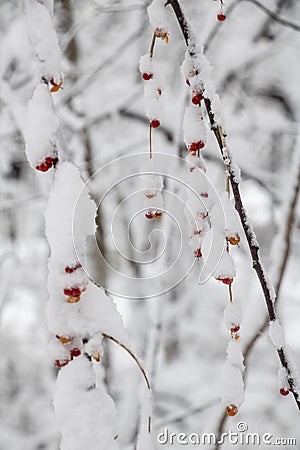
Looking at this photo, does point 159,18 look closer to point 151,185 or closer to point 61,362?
point 151,185

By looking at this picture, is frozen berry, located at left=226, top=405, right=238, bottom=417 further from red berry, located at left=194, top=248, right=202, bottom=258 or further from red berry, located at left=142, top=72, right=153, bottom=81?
red berry, located at left=142, top=72, right=153, bottom=81

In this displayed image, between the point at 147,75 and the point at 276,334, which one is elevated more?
the point at 147,75

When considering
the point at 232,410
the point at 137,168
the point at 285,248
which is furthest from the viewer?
the point at 137,168

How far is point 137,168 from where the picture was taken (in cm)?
226

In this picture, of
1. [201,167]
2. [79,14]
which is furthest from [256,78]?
[201,167]

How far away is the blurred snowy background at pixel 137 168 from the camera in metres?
1.83

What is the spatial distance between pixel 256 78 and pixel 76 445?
2.14 m

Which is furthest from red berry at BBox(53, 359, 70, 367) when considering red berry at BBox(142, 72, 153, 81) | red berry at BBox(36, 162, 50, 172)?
red berry at BBox(142, 72, 153, 81)

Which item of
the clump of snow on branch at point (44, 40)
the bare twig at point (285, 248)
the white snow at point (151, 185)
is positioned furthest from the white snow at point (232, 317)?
the bare twig at point (285, 248)

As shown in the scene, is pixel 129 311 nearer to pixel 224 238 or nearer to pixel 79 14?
pixel 79 14

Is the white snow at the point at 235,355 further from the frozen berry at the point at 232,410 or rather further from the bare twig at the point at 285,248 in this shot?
the bare twig at the point at 285,248

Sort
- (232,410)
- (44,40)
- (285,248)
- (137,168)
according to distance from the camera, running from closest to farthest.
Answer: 1. (44,40)
2. (232,410)
3. (285,248)
4. (137,168)

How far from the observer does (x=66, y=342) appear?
14.4 inches

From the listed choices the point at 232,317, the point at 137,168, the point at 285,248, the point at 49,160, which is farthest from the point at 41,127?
the point at 137,168
